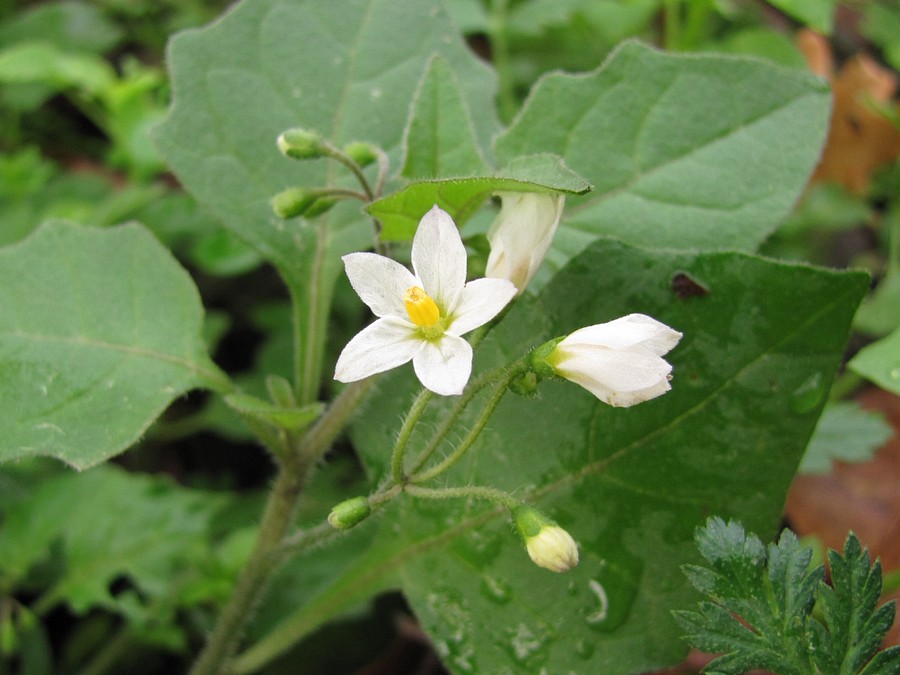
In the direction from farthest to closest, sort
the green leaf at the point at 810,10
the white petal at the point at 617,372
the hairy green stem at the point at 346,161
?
the green leaf at the point at 810,10 → the hairy green stem at the point at 346,161 → the white petal at the point at 617,372

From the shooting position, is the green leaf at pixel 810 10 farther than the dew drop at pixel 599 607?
Yes

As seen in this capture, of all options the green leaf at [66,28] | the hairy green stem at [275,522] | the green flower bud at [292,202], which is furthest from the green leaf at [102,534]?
the green leaf at [66,28]

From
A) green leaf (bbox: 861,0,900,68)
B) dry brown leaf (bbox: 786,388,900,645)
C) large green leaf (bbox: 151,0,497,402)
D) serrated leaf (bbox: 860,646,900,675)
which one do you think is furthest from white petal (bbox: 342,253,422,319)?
green leaf (bbox: 861,0,900,68)

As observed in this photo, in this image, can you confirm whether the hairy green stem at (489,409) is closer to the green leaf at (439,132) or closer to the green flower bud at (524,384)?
the green flower bud at (524,384)

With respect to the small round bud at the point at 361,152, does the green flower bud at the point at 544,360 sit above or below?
below

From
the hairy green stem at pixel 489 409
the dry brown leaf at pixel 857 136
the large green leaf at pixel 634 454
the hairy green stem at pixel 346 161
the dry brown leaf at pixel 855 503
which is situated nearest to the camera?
the hairy green stem at pixel 489 409

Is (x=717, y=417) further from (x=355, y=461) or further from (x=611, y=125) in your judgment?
(x=355, y=461)
